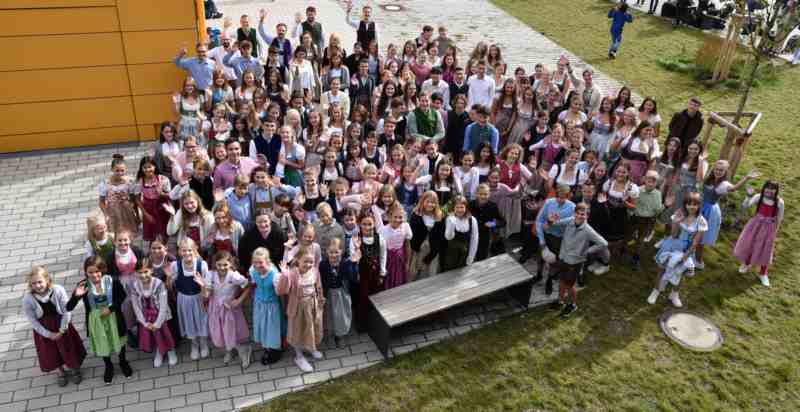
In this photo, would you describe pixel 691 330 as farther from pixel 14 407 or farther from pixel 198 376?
pixel 14 407

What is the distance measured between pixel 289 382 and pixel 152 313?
5.86 ft

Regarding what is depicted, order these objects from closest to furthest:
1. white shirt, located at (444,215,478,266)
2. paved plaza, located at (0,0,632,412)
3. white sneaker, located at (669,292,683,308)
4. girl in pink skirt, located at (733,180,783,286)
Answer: paved plaza, located at (0,0,632,412) < white shirt, located at (444,215,478,266) < white sneaker, located at (669,292,683,308) < girl in pink skirt, located at (733,180,783,286)

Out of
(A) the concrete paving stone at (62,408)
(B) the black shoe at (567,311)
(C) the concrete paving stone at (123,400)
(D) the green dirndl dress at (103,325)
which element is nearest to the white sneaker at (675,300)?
(B) the black shoe at (567,311)

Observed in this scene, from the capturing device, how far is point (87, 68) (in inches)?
476

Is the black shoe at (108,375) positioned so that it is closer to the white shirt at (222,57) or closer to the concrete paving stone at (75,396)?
the concrete paving stone at (75,396)

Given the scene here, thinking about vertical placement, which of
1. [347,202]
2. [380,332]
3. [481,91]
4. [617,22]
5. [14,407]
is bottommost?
[14,407]

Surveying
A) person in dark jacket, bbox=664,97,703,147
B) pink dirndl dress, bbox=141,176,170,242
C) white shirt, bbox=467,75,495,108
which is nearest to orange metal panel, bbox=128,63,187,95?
pink dirndl dress, bbox=141,176,170,242

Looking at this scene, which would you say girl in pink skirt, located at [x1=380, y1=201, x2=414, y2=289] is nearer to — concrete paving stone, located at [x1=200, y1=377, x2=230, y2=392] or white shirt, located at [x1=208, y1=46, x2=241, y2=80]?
concrete paving stone, located at [x1=200, y1=377, x2=230, y2=392]

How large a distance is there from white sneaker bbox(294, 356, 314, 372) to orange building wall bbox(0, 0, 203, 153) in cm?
717

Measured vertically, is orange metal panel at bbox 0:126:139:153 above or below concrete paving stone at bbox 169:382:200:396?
above

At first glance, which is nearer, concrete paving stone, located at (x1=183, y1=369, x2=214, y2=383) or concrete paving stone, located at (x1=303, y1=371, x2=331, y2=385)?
concrete paving stone, located at (x1=183, y1=369, x2=214, y2=383)

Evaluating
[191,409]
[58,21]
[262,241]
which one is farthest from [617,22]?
[191,409]

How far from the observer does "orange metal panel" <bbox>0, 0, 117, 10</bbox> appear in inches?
445

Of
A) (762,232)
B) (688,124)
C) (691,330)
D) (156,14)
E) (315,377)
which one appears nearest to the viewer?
(315,377)
